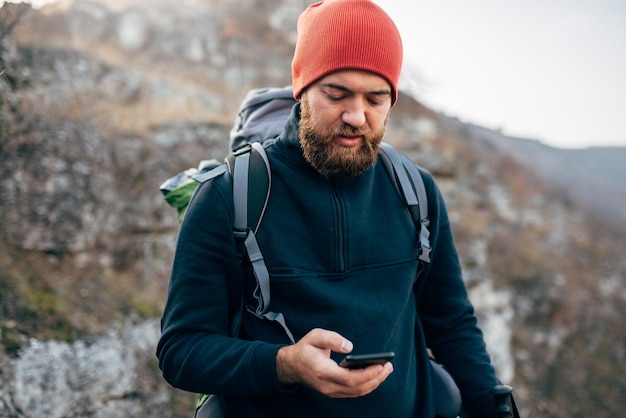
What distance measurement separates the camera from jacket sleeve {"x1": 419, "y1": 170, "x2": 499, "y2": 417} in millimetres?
1669

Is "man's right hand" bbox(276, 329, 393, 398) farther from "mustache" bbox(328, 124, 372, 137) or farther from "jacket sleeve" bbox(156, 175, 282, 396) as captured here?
"mustache" bbox(328, 124, 372, 137)

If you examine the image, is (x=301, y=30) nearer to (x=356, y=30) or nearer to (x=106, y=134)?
(x=356, y=30)

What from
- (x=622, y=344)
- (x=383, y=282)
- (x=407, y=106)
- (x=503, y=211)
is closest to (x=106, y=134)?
(x=383, y=282)

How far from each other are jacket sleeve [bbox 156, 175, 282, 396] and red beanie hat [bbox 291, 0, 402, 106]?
1.72 ft

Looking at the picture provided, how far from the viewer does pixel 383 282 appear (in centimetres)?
148

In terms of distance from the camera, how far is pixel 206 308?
1.32 m

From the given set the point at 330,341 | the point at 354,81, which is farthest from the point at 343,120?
the point at 330,341

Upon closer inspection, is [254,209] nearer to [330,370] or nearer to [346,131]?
[346,131]

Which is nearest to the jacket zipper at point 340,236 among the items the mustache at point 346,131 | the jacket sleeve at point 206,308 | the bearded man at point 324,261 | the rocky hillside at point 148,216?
the bearded man at point 324,261

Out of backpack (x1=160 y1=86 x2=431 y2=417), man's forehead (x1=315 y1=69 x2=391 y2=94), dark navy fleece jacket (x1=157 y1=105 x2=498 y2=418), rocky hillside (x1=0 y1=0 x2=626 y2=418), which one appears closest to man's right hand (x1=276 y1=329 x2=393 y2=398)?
dark navy fleece jacket (x1=157 y1=105 x2=498 y2=418)

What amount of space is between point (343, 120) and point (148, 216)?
550 centimetres

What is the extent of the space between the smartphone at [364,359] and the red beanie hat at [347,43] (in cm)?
92

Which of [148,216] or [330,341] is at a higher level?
[330,341]

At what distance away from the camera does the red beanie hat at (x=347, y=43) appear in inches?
56.4
